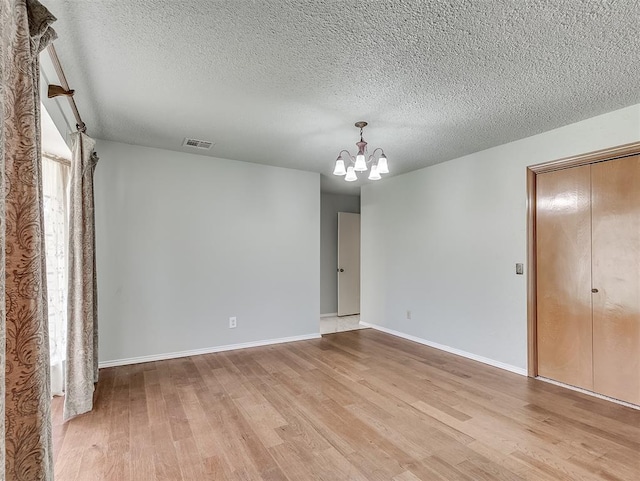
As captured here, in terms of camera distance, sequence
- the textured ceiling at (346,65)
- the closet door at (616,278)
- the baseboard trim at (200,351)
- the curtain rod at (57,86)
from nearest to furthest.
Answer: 1. the textured ceiling at (346,65)
2. the curtain rod at (57,86)
3. the closet door at (616,278)
4. the baseboard trim at (200,351)

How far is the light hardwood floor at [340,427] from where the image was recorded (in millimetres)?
1972

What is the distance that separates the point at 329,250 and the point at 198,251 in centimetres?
303

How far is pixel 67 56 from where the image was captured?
6.67 ft

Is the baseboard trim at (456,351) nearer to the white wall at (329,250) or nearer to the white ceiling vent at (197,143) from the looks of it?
the white wall at (329,250)

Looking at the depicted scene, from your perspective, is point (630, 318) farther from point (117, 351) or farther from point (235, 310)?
point (117, 351)

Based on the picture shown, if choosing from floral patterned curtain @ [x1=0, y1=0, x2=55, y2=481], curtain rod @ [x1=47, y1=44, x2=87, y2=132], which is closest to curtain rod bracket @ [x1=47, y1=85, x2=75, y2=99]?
curtain rod @ [x1=47, y1=44, x2=87, y2=132]

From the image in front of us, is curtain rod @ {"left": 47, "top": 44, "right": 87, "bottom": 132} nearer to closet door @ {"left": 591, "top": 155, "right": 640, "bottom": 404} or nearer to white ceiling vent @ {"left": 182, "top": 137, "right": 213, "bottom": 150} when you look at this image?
white ceiling vent @ {"left": 182, "top": 137, "right": 213, "bottom": 150}

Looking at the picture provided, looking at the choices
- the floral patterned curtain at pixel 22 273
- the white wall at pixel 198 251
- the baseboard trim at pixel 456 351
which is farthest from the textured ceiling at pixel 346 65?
the baseboard trim at pixel 456 351

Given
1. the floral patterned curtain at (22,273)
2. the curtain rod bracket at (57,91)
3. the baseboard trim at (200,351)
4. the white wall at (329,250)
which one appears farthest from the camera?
Result: the white wall at (329,250)

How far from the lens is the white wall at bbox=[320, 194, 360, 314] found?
6523mm

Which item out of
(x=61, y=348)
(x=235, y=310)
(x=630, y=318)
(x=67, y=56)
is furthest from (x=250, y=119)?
(x=630, y=318)

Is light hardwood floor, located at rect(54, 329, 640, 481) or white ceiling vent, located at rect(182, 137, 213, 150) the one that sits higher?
white ceiling vent, located at rect(182, 137, 213, 150)

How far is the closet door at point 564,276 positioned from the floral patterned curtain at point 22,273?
3.84 meters

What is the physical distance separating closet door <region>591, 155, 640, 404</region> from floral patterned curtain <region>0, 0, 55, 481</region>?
3819 mm
